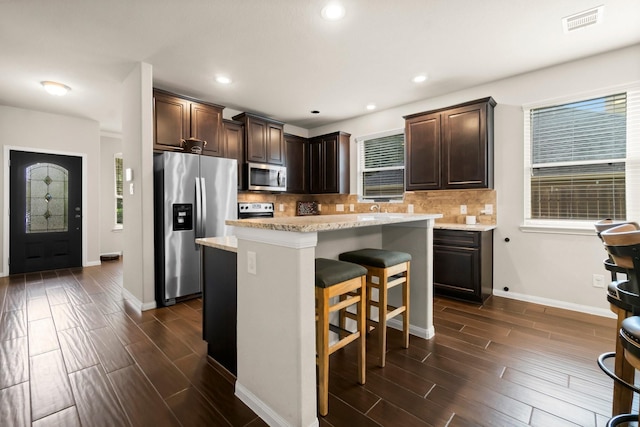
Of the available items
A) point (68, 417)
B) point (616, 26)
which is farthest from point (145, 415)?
point (616, 26)

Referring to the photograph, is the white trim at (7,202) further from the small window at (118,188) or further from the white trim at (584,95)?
the white trim at (584,95)

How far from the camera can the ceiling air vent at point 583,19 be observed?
93.3 inches

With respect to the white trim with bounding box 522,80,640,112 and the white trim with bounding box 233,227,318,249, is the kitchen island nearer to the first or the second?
the white trim with bounding box 233,227,318,249

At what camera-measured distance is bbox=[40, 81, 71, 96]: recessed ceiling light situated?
3.75m

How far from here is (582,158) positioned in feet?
10.6

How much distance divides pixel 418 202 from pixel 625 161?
7.33 feet

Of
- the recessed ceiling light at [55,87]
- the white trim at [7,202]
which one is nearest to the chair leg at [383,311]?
the recessed ceiling light at [55,87]

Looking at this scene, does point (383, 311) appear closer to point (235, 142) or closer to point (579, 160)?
point (579, 160)

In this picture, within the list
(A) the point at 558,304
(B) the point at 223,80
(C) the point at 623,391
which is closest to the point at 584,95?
(A) the point at 558,304

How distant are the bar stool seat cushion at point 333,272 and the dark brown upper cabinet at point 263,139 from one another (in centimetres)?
330

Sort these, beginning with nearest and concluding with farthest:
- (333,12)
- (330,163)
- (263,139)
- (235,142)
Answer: (333,12), (235,142), (263,139), (330,163)

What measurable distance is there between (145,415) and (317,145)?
4766 millimetres

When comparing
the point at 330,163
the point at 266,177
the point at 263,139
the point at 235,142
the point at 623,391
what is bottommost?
the point at 623,391

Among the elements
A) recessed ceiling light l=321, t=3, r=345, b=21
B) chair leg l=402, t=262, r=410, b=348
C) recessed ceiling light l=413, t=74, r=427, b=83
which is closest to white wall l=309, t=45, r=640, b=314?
recessed ceiling light l=413, t=74, r=427, b=83
